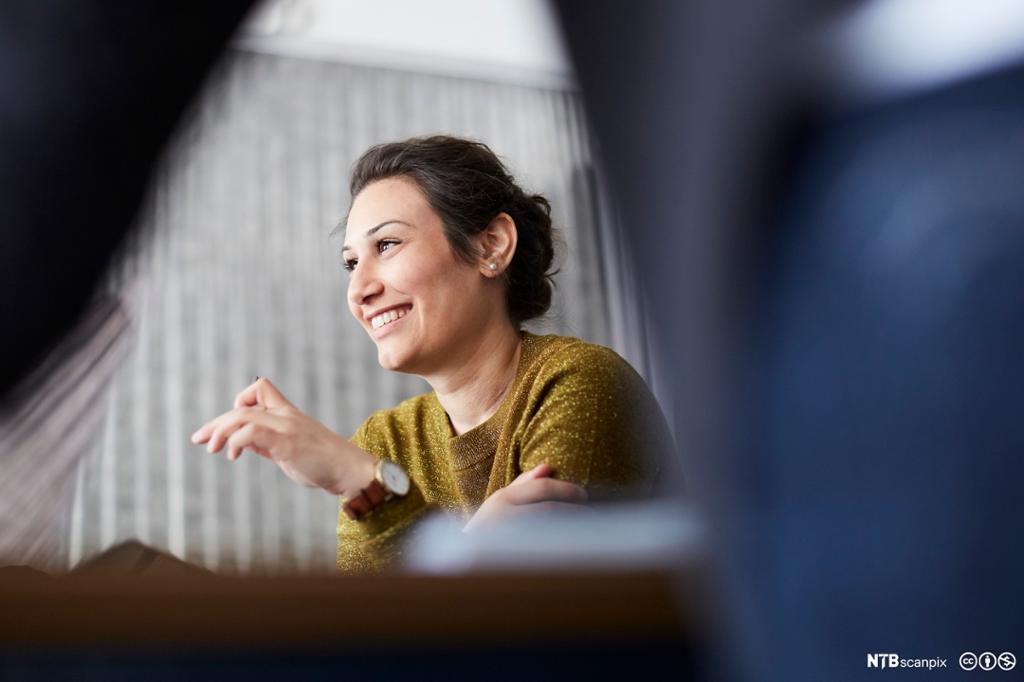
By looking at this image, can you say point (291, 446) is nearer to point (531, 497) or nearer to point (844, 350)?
point (531, 497)

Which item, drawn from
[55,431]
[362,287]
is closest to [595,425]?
[362,287]

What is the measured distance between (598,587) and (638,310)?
0.45ft

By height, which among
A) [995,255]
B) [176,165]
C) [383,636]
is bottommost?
[383,636]

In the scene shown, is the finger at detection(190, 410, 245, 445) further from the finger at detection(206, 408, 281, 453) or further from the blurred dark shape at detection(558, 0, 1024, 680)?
the blurred dark shape at detection(558, 0, 1024, 680)

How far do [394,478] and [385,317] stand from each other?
A: 0.09m

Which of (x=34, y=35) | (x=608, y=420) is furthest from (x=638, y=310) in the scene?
(x=34, y=35)

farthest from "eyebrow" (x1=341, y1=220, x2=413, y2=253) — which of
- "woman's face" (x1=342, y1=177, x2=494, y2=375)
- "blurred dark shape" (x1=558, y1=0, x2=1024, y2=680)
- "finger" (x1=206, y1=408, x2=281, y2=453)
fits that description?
"blurred dark shape" (x1=558, y1=0, x2=1024, y2=680)

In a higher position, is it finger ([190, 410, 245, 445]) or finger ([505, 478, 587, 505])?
finger ([190, 410, 245, 445])

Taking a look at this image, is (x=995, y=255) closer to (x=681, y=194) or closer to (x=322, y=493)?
(x=681, y=194)

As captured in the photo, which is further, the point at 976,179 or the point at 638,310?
the point at 638,310

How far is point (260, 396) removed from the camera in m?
0.52

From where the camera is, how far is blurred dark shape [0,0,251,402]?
0.50 meters

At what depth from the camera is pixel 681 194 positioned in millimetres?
387

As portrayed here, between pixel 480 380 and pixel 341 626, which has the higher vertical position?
pixel 480 380
